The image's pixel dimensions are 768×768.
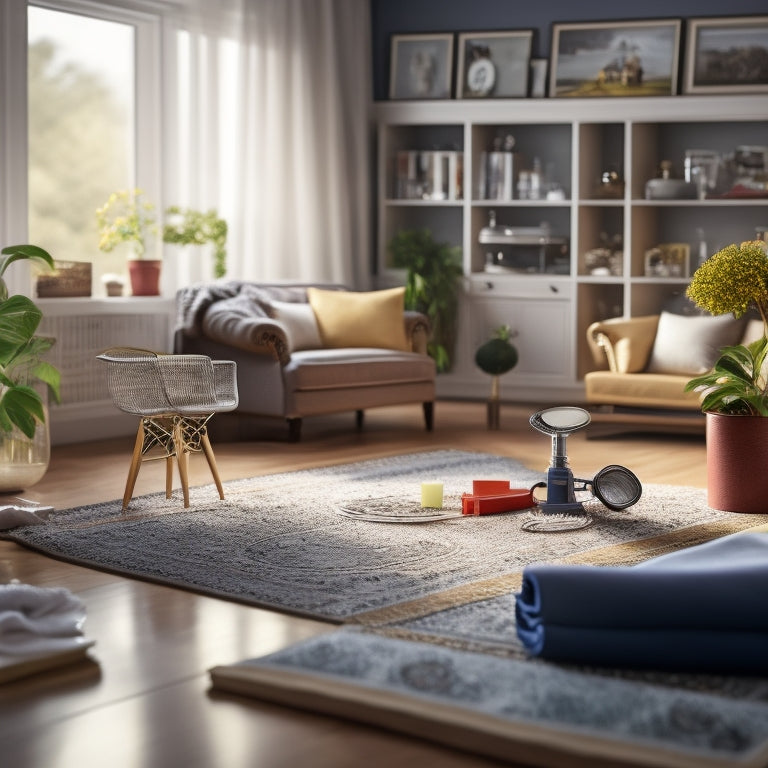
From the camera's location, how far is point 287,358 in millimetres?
6328

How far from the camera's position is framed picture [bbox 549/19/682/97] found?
7633 millimetres

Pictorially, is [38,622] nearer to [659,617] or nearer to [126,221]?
[659,617]

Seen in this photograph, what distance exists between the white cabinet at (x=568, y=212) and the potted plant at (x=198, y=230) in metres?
1.63

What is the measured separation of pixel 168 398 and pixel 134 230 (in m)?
2.39

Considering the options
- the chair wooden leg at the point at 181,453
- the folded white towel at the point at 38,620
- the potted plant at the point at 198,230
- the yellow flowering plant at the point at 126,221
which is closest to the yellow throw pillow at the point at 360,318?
the potted plant at the point at 198,230

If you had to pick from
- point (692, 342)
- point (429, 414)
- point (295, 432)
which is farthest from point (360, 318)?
point (692, 342)

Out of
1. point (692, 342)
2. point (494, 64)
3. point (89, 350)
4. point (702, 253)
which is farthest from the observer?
point (494, 64)

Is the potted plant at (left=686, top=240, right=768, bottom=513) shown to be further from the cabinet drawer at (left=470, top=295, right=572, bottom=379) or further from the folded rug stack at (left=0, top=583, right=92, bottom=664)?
the cabinet drawer at (left=470, top=295, right=572, bottom=379)

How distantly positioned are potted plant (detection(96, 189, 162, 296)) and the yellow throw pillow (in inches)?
35.1

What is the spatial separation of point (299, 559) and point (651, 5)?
5229 mm

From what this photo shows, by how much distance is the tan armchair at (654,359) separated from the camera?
21.6 feet

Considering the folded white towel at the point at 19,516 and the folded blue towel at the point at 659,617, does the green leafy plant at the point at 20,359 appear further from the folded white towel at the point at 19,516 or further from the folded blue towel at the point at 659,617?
the folded blue towel at the point at 659,617

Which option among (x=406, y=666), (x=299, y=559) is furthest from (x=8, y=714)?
(x=299, y=559)

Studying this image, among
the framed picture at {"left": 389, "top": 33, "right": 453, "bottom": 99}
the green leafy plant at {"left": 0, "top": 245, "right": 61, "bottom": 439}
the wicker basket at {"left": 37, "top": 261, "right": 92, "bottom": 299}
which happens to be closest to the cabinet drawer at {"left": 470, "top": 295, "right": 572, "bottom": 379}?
the framed picture at {"left": 389, "top": 33, "right": 453, "bottom": 99}
